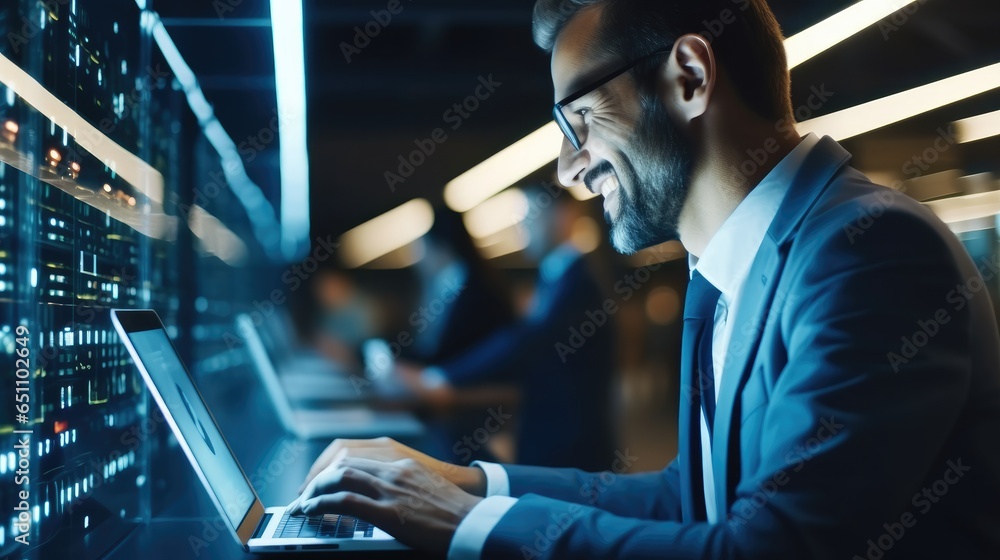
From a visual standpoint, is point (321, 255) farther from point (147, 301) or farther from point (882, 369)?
point (882, 369)

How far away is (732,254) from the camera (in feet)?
3.43

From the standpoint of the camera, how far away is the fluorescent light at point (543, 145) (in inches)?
76.5

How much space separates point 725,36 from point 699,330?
1.60 ft

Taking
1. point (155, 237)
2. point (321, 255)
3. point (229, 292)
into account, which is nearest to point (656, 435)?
point (321, 255)

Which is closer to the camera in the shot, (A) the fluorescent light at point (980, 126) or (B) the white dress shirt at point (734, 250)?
(B) the white dress shirt at point (734, 250)

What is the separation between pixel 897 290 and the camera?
702mm

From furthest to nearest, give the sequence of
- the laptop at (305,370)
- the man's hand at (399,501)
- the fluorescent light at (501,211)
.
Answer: the fluorescent light at (501,211) → the laptop at (305,370) → the man's hand at (399,501)

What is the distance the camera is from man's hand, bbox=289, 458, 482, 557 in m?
0.77

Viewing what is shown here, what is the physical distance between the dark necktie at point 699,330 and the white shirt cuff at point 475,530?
437mm

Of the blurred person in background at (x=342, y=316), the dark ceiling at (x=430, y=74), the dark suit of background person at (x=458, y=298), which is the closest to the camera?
the dark ceiling at (x=430, y=74)

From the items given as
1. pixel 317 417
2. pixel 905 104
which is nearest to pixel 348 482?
Result: pixel 317 417

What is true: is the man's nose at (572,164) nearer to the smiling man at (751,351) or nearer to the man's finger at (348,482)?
the smiling man at (751,351)

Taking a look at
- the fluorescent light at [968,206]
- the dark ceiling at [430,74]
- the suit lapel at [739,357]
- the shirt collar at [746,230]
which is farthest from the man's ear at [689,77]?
the fluorescent light at [968,206]

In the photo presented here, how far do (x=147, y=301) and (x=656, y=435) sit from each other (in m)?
5.06
